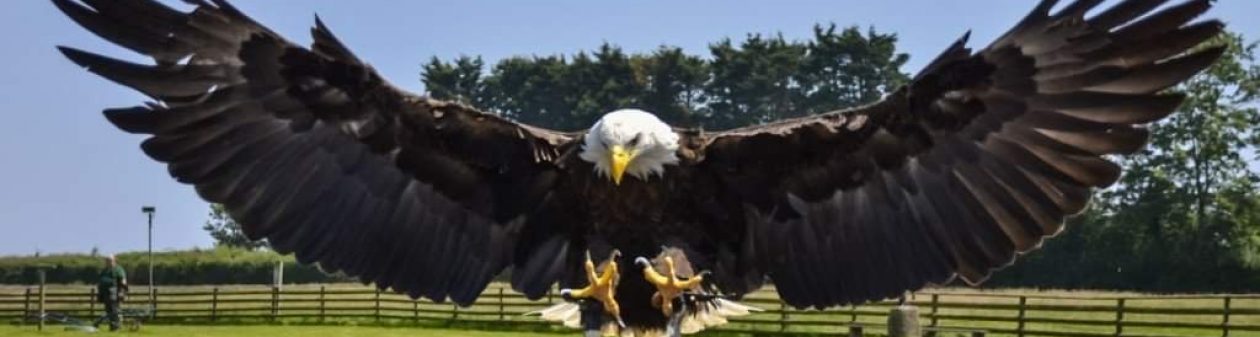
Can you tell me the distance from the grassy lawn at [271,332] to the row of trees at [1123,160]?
11.6 meters

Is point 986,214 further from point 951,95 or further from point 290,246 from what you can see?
point 290,246

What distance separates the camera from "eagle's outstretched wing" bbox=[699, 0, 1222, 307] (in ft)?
20.4

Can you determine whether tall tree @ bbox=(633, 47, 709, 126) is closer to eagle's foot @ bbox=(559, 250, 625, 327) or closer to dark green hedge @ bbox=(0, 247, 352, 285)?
dark green hedge @ bbox=(0, 247, 352, 285)

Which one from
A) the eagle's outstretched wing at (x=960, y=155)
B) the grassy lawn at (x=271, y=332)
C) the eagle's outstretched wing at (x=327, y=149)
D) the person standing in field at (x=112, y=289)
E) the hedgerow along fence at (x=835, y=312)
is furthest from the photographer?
the grassy lawn at (x=271, y=332)

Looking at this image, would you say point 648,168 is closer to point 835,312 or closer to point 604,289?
point 604,289

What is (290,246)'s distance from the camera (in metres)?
7.23

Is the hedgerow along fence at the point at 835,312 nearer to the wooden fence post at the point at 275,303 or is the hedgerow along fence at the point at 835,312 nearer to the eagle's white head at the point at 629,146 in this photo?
the wooden fence post at the point at 275,303

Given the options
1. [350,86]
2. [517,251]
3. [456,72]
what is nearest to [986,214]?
[517,251]

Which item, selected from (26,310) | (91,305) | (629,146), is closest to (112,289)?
(26,310)

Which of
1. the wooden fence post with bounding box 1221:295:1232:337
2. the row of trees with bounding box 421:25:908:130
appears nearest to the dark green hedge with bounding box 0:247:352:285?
the row of trees with bounding box 421:25:908:130

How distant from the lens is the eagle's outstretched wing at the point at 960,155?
6.22m

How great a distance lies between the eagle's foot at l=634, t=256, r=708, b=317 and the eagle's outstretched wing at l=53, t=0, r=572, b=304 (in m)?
0.62

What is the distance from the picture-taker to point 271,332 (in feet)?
80.5

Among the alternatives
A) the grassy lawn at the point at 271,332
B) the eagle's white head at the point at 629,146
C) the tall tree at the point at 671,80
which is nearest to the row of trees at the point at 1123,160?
the tall tree at the point at 671,80
